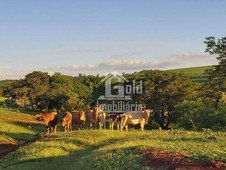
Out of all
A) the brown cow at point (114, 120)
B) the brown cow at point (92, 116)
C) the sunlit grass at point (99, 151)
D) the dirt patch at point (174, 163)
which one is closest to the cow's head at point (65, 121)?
the brown cow at point (92, 116)

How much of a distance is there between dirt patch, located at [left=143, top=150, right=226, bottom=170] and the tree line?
2201 centimetres

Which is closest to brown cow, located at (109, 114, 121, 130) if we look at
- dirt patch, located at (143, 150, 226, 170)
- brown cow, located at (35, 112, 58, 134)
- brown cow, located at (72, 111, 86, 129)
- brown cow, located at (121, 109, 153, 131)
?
brown cow, located at (121, 109, 153, 131)

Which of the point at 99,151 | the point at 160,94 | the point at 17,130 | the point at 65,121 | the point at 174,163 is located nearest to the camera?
the point at 174,163

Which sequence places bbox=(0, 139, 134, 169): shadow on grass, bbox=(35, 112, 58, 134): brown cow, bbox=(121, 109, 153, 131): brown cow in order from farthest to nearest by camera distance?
1. bbox=(35, 112, 58, 134): brown cow
2. bbox=(121, 109, 153, 131): brown cow
3. bbox=(0, 139, 134, 169): shadow on grass

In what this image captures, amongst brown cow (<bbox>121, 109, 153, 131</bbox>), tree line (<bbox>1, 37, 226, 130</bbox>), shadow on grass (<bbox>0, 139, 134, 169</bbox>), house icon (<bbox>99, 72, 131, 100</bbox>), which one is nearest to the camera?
shadow on grass (<bbox>0, 139, 134, 169</bbox>)

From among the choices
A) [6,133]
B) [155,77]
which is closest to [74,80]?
[155,77]

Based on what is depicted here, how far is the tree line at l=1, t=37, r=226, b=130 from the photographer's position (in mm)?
39625

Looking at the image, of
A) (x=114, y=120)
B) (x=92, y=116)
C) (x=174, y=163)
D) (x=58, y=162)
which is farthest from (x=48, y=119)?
(x=174, y=163)

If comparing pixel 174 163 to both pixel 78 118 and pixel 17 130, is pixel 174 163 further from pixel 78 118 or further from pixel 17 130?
pixel 17 130

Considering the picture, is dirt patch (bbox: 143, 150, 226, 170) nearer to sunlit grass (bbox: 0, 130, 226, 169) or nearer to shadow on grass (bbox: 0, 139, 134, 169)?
sunlit grass (bbox: 0, 130, 226, 169)

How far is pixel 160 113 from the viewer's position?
55.5 meters

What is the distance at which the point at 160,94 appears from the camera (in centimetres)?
5634

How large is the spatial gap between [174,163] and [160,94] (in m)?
43.8

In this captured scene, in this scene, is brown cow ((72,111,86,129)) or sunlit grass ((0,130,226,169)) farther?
brown cow ((72,111,86,129))
